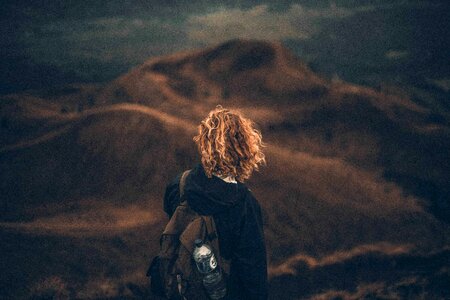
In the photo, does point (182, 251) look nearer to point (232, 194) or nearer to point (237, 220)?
point (237, 220)

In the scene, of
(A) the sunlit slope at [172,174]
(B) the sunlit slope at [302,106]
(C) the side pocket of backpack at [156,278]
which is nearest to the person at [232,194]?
(C) the side pocket of backpack at [156,278]

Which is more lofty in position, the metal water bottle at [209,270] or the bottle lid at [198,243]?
the bottle lid at [198,243]

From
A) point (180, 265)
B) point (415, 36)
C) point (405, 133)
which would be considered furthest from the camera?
point (415, 36)

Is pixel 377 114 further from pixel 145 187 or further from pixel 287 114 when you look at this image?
pixel 145 187

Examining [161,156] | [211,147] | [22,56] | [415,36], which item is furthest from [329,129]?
[22,56]

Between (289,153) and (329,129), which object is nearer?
(289,153)

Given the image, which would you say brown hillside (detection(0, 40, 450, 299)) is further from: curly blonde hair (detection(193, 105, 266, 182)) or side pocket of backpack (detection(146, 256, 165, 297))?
curly blonde hair (detection(193, 105, 266, 182))

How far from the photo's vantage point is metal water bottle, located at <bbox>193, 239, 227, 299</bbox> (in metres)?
2.52

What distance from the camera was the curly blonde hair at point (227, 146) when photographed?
2541mm

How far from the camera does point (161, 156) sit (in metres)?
7.75

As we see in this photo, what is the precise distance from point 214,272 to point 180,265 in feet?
0.92

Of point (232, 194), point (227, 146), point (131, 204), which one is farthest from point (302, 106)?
point (232, 194)

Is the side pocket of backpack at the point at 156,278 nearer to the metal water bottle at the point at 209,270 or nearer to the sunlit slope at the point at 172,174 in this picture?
the metal water bottle at the point at 209,270

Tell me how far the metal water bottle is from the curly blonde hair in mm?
575
